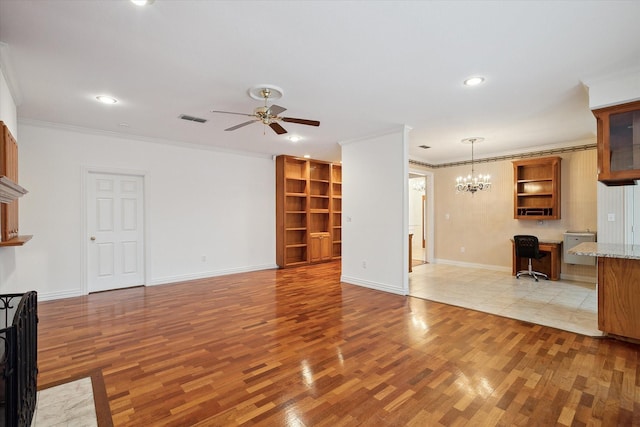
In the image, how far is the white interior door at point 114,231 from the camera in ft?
16.6

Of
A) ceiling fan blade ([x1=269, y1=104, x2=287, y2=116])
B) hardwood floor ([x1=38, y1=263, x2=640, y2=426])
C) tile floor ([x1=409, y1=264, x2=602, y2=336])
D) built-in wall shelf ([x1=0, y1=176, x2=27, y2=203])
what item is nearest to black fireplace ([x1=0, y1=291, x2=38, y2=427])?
hardwood floor ([x1=38, y1=263, x2=640, y2=426])

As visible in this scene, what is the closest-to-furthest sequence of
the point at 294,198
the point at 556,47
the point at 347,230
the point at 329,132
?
1. the point at 556,47
2. the point at 329,132
3. the point at 347,230
4. the point at 294,198

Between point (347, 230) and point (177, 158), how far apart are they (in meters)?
3.51

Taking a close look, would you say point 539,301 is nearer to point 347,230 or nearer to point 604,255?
point 604,255

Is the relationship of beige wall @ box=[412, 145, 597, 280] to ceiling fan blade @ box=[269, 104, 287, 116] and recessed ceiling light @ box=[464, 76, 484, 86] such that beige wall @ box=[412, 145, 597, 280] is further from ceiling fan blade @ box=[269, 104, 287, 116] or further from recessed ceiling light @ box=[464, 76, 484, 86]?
ceiling fan blade @ box=[269, 104, 287, 116]

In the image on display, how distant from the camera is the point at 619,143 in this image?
301cm

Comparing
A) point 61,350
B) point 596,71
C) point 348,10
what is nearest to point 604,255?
point 596,71

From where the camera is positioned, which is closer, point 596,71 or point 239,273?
point 596,71

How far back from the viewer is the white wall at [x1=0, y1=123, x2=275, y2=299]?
178 inches

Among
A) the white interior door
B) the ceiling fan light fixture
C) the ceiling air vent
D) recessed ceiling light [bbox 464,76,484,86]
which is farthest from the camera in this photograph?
the white interior door

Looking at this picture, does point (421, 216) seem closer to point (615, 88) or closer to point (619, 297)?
point (619, 297)

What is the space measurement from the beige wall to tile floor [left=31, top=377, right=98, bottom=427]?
7.32m

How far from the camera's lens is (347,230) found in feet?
18.9

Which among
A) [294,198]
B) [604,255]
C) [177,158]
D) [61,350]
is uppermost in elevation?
[177,158]
